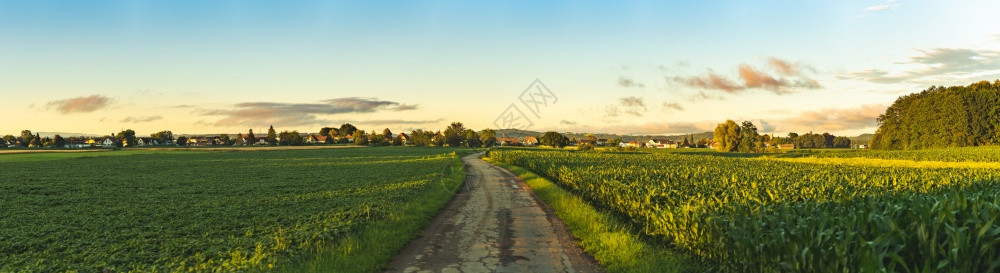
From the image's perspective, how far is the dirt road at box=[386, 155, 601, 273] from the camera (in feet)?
37.0

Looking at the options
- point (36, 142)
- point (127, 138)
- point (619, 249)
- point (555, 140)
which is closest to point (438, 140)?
point (555, 140)

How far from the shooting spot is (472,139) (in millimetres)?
173375

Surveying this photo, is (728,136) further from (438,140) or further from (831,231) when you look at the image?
(831,231)

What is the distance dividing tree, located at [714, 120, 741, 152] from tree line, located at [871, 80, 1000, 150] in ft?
106

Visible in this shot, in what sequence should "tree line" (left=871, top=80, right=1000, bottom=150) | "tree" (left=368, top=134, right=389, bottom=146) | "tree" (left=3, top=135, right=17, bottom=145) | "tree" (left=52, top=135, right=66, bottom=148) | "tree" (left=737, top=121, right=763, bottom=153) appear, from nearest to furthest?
"tree line" (left=871, top=80, right=1000, bottom=150)
"tree" (left=737, top=121, right=763, bottom=153)
"tree" (left=52, top=135, right=66, bottom=148)
"tree" (left=3, top=135, right=17, bottom=145)
"tree" (left=368, top=134, right=389, bottom=146)

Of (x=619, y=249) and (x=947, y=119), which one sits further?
(x=947, y=119)

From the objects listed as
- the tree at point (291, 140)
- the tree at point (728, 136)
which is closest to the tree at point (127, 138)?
the tree at point (291, 140)

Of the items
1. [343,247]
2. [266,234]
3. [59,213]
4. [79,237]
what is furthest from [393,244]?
[59,213]

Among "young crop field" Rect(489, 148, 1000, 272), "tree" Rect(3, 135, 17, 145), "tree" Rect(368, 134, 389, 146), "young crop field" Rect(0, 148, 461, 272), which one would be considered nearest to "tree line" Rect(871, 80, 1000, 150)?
"young crop field" Rect(489, 148, 1000, 272)

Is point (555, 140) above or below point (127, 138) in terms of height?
below

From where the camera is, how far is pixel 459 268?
10.9 metres

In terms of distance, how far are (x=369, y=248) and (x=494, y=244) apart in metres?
3.54

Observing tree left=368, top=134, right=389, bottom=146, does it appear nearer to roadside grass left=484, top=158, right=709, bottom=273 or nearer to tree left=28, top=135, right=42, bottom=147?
tree left=28, top=135, right=42, bottom=147

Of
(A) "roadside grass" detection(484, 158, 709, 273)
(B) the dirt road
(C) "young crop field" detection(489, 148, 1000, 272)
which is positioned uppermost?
(C) "young crop field" detection(489, 148, 1000, 272)
